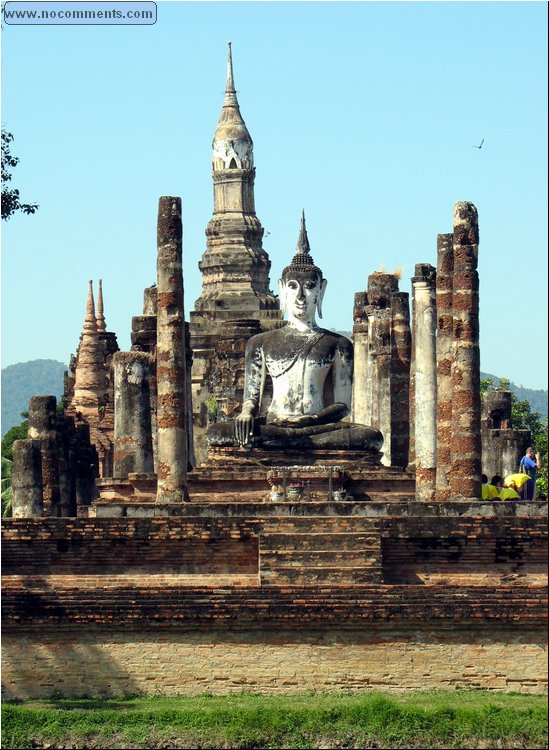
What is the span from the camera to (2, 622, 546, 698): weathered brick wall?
18281mm

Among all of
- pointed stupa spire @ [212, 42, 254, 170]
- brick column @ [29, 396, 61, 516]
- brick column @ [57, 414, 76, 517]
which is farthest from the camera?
pointed stupa spire @ [212, 42, 254, 170]

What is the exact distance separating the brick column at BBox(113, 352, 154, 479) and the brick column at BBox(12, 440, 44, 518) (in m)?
2.84

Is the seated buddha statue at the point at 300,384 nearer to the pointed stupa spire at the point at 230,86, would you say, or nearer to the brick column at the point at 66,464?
the brick column at the point at 66,464

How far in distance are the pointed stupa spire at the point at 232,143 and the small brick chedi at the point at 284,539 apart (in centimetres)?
3322

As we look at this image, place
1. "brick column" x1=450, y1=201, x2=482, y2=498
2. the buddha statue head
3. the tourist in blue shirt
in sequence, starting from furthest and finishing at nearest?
1. the buddha statue head
2. the tourist in blue shirt
3. "brick column" x1=450, y1=201, x2=482, y2=498

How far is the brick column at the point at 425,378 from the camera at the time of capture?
25.4m

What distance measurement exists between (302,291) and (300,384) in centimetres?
132

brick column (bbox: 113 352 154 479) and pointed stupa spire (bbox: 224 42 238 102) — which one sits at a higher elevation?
pointed stupa spire (bbox: 224 42 238 102)

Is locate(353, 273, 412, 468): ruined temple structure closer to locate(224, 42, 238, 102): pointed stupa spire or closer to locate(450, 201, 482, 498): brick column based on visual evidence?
locate(450, 201, 482, 498): brick column

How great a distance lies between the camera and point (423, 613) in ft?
60.3

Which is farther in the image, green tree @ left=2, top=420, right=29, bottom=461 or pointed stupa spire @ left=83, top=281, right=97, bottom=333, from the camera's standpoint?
green tree @ left=2, top=420, right=29, bottom=461

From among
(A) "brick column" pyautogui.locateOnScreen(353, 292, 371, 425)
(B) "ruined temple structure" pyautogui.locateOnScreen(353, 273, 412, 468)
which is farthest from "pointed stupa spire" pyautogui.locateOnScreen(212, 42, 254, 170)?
(B) "ruined temple structure" pyautogui.locateOnScreen(353, 273, 412, 468)

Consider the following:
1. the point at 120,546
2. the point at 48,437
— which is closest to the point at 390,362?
the point at 48,437

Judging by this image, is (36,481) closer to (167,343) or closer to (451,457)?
(167,343)
